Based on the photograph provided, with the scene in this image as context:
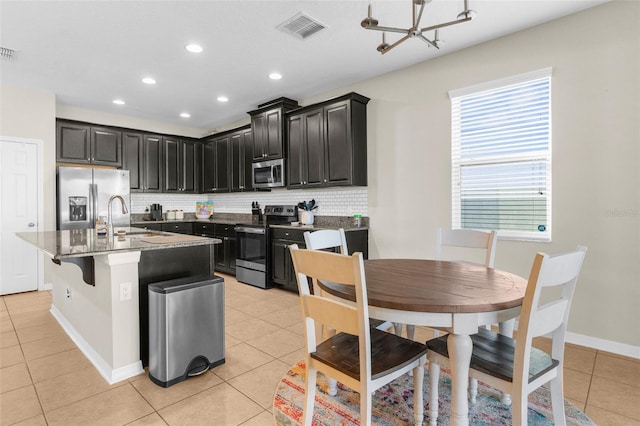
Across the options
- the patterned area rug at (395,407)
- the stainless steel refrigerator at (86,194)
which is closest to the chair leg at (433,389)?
the patterned area rug at (395,407)

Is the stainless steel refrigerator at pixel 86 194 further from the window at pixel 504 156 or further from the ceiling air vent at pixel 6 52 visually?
the window at pixel 504 156

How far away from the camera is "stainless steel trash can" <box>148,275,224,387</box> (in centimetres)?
223

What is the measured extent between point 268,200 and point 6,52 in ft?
12.0

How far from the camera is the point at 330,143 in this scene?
174 inches

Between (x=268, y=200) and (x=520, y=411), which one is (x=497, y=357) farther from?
(x=268, y=200)

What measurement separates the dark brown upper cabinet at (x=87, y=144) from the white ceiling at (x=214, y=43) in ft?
1.56

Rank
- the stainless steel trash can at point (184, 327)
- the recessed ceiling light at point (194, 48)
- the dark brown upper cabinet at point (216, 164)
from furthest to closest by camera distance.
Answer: the dark brown upper cabinet at point (216, 164) → the recessed ceiling light at point (194, 48) → the stainless steel trash can at point (184, 327)

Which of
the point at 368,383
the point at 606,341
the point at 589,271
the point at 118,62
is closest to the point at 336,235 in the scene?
the point at 368,383

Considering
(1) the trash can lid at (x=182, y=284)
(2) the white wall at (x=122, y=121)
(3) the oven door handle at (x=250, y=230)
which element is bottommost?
(1) the trash can lid at (x=182, y=284)

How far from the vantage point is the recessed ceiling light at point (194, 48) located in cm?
339

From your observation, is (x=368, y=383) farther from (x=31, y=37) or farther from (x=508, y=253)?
(x=31, y=37)

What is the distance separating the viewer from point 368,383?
1.41 meters

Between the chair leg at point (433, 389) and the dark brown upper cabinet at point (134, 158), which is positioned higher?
the dark brown upper cabinet at point (134, 158)

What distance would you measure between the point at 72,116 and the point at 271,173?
3.45m
